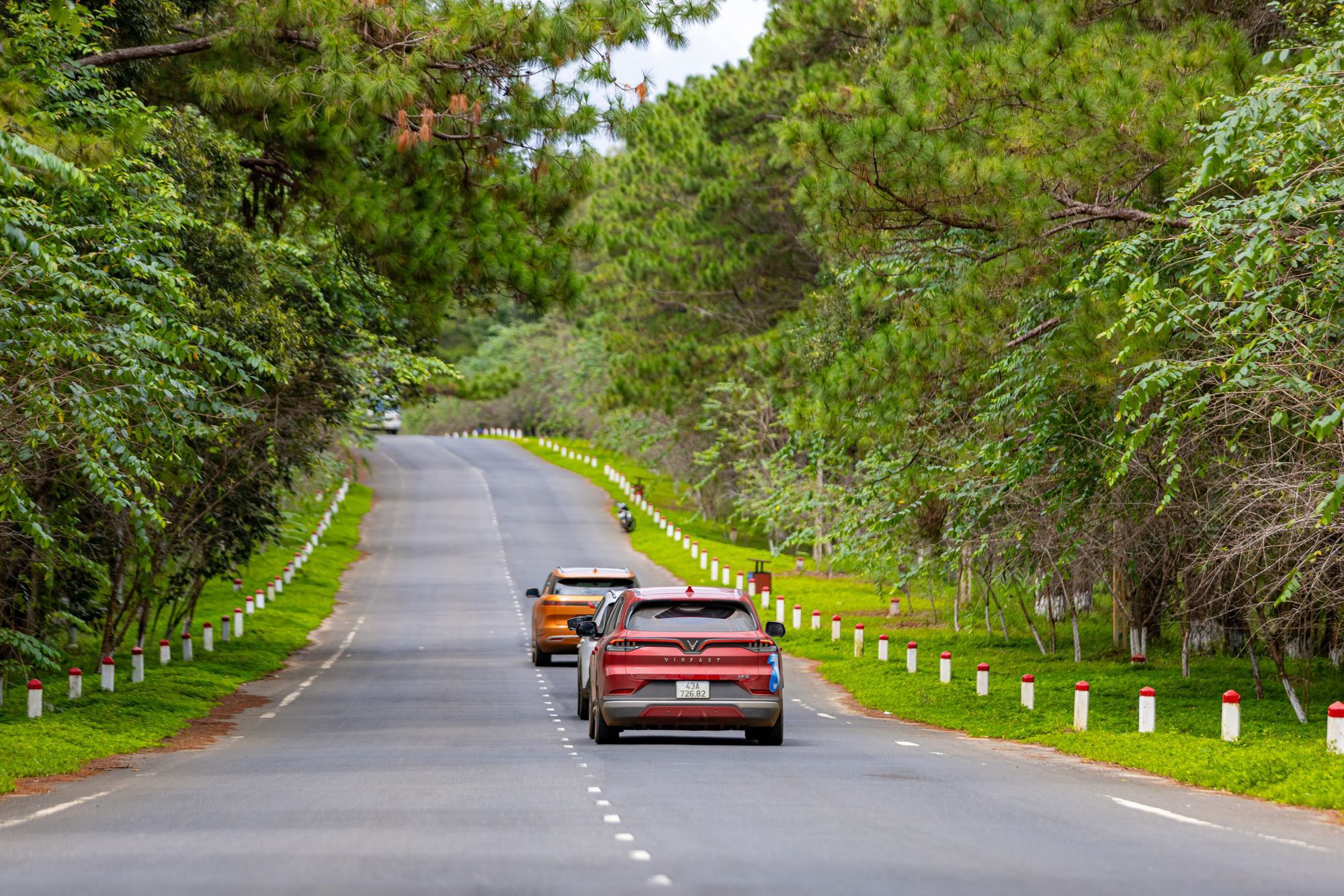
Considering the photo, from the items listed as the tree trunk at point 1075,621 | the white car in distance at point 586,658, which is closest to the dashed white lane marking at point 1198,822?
the white car in distance at point 586,658

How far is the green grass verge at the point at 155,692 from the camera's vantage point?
1647 cm

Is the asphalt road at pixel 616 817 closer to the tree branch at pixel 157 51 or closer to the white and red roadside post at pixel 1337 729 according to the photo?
the white and red roadside post at pixel 1337 729

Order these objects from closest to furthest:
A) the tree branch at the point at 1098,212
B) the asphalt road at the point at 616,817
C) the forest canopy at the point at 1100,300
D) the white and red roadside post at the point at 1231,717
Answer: the asphalt road at the point at 616,817, the forest canopy at the point at 1100,300, the white and red roadside post at the point at 1231,717, the tree branch at the point at 1098,212

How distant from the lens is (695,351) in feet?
152

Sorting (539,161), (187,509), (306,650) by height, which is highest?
(539,161)

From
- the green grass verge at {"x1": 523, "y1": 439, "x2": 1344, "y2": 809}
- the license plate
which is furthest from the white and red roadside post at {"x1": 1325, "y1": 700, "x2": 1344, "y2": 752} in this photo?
the license plate

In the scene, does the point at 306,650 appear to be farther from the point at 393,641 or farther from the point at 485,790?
the point at 485,790

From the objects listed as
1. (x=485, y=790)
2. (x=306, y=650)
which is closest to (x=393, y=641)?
(x=306, y=650)

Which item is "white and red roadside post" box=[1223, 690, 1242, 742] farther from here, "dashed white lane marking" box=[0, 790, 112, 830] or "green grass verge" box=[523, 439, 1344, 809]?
"dashed white lane marking" box=[0, 790, 112, 830]

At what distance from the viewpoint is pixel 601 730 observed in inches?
643

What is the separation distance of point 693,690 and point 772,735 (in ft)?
3.94

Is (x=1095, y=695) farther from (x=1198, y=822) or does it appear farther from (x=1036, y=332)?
(x=1198, y=822)

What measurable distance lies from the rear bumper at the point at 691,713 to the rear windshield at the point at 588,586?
11577mm

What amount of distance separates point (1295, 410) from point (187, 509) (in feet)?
53.0
